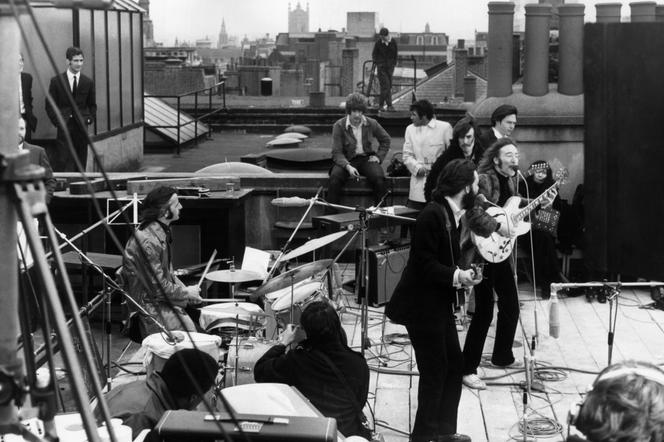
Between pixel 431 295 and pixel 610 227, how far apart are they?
4.14 meters

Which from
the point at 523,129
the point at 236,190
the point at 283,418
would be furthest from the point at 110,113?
the point at 283,418

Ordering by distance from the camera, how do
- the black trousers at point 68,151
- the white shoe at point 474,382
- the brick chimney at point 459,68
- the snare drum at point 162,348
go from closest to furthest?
the snare drum at point 162,348, the white shoe at point 474,382, the black trousers at point 68,151, the brick chimney at point 459,68

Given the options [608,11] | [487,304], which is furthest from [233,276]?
[608,11]

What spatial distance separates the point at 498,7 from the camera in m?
13.9

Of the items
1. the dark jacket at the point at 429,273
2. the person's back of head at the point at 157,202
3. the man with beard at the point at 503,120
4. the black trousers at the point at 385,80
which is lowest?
the dark jacket at the point at 429,273

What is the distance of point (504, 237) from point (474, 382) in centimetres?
114

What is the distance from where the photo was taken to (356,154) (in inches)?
531

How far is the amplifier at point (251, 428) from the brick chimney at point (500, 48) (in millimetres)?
9219

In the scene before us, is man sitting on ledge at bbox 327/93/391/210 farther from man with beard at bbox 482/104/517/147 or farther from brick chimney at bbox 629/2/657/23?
brick chimney at bbox 629/2/657/23

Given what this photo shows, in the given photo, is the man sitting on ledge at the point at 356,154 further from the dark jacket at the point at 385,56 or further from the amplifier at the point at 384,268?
the dark jacket at the point at 385,56

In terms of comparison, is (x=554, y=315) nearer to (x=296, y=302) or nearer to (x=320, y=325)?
(x=296, y=302)

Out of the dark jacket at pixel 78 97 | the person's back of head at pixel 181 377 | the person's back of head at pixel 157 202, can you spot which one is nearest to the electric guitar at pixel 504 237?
the person's back of head at pixel 157 202

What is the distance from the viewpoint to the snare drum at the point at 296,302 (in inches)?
367

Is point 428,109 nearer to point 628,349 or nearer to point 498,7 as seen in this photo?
point 498,7
